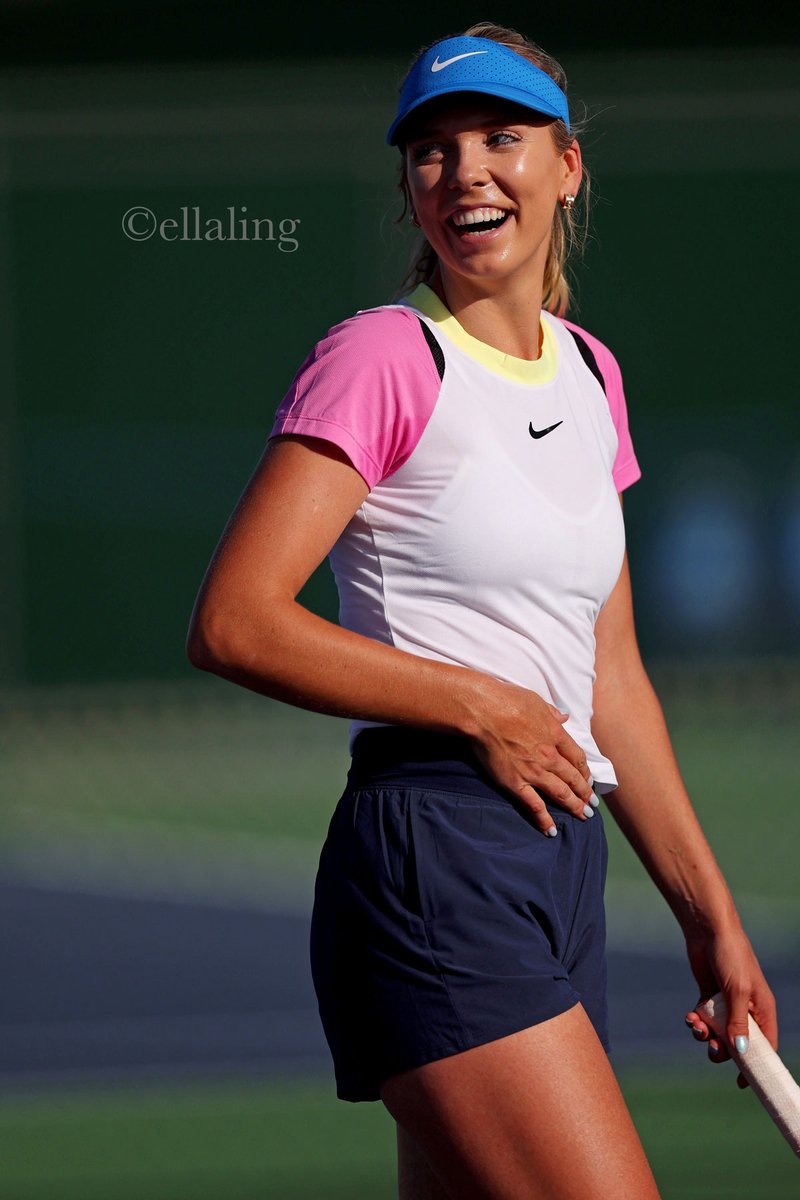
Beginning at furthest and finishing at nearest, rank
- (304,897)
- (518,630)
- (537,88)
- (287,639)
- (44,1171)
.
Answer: (304,897) < (44,1171) < (537,88) < (518,630) < (287,639)

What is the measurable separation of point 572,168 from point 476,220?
10.4 inches

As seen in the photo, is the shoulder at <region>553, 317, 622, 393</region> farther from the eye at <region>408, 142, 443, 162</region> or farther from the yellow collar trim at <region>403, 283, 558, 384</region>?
the eye at <region>408, 142, 443, 162</region>

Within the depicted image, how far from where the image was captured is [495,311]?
215cm

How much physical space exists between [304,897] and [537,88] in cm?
466

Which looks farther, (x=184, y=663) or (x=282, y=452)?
(x=184, y=663)

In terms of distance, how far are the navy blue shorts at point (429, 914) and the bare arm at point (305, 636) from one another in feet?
0.19

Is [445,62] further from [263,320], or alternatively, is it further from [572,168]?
[263,320]

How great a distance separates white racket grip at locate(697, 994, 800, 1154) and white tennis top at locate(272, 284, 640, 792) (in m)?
0.37

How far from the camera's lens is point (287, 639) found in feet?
6.26

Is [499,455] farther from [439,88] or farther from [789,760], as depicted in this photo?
[789,760]

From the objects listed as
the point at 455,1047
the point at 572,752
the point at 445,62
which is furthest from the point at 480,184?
the point at 455,1047

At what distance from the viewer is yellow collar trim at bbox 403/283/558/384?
81.9 inches

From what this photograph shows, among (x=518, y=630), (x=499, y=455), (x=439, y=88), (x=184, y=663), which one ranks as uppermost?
(x=439, y=88)

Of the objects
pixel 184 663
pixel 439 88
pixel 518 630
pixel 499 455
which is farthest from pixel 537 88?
pixel 184 663
